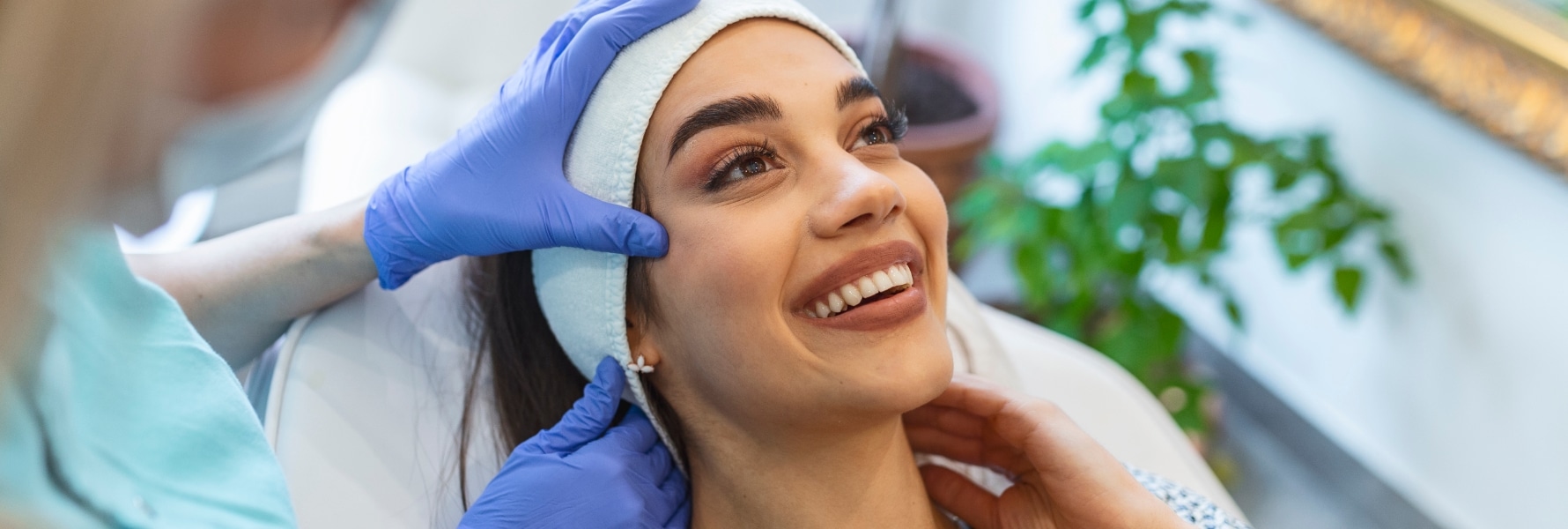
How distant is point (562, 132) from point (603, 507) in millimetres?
385

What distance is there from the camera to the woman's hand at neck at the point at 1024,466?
1.20 metres

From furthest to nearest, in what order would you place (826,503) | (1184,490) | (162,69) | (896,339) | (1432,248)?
(1432,248)
(1184,490)
(826,503)
(896,339)
(162,69)

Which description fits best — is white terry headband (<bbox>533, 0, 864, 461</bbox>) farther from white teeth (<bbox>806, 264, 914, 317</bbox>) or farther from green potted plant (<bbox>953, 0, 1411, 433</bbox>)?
green potted plant (<bbox>953, 0, 1411, 433</bbox>)

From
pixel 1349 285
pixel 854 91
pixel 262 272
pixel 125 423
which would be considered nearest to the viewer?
pixel 125 423

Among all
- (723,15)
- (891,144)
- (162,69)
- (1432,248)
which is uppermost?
(162,69)

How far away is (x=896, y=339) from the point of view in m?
1.10

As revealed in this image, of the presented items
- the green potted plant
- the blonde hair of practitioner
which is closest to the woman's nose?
the blonde hair of practitioner

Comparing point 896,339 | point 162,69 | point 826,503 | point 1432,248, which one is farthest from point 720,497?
point 1432,248

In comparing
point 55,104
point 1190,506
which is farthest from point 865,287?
point 55,104

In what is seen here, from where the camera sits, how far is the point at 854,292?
3.60ft

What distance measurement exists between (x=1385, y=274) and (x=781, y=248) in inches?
64.2

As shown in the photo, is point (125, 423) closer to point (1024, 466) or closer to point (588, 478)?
point (588, 478)

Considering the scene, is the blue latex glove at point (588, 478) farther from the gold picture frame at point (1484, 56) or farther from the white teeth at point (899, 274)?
the gold picture frame at point (1484, 56)

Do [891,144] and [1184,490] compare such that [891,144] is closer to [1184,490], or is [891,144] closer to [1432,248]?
[1184,490]
